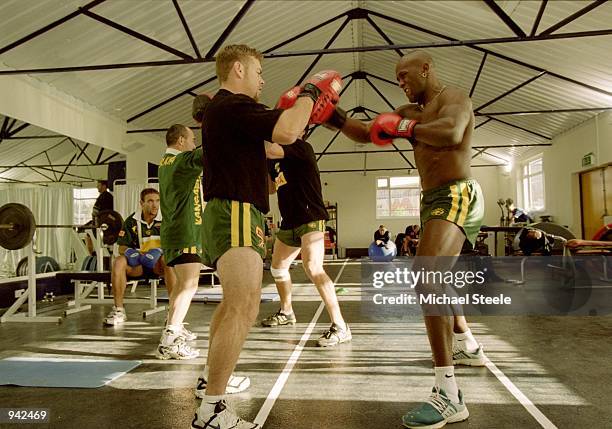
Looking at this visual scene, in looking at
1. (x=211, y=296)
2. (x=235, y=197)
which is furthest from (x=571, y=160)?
(x=235, y=197)

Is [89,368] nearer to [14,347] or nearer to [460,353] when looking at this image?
[14,347]

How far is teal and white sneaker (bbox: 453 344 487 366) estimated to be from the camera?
2.63 meters

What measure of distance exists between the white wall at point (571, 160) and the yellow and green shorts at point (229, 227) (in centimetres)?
971

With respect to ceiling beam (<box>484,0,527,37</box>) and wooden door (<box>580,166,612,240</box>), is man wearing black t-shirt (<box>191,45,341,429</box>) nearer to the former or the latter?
ceiling beam (<box>484,0,527,37</box>)

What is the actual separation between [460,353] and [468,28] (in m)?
6.52

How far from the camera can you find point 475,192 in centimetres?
224

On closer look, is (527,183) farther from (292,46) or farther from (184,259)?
(184,259)

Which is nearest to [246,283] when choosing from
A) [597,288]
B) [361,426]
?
[361,426]

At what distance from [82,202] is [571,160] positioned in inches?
415

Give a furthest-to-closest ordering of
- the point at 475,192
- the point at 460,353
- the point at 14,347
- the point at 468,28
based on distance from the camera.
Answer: the point at 468,28, the point at 14,347, the point at 460,353, the point at 475,192

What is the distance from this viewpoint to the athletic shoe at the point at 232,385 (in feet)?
7.20

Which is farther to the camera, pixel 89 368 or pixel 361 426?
pixel 89 368

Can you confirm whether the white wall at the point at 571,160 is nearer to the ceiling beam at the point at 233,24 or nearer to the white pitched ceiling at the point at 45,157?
the ceiling beam at the point at 233,24

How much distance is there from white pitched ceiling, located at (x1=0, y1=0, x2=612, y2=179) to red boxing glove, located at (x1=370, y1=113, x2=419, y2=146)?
14.1ft
